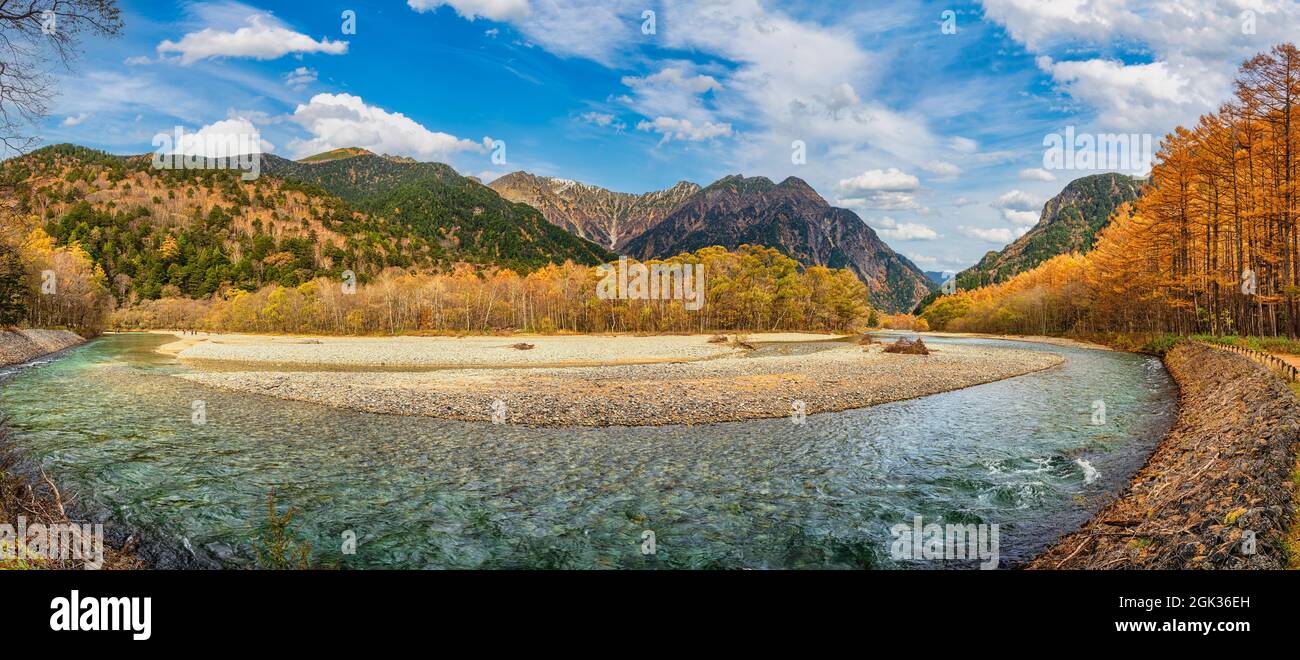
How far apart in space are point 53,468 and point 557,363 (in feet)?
101

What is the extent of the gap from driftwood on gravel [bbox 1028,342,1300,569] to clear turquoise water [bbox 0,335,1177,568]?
0.69 metres

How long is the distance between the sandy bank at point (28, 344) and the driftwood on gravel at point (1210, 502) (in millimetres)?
64705

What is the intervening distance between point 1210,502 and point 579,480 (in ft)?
38.3

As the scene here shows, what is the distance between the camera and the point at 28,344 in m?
49.7

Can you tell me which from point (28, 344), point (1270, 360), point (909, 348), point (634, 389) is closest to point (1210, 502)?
point (634, 389)

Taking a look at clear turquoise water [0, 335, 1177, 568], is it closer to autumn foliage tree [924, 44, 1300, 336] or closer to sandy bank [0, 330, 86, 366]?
autumn foliage tree [924, 44, 1300, 336]

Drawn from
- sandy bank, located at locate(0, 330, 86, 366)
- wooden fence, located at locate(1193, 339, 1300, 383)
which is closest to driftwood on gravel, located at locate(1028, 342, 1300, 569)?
wooden fence, located at locate(1193, 339, 1300, 383)

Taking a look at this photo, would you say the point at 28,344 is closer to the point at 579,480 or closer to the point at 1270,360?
the point at 579,480

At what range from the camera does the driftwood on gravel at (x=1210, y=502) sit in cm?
667

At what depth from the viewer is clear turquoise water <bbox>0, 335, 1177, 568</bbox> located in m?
9.20

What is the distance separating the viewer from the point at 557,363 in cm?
4322

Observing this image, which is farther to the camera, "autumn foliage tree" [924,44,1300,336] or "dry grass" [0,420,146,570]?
"autumn foliage tree" [924,44,1300,336]

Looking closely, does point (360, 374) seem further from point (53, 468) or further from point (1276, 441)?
point (1276, 441)
